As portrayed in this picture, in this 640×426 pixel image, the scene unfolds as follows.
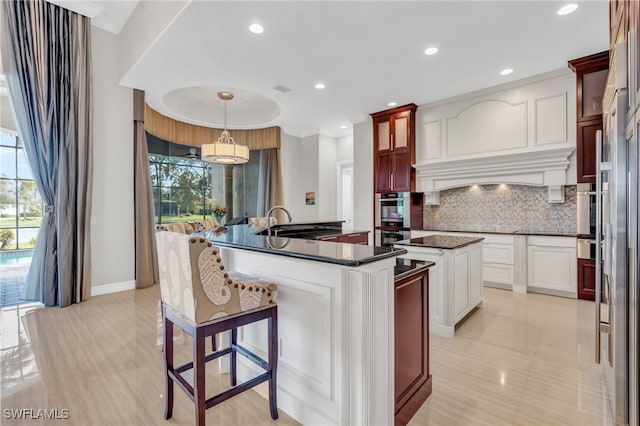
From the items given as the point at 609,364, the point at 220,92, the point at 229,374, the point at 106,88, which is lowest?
the point at 229,374

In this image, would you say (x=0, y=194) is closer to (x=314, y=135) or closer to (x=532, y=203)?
(x=314, y=135)

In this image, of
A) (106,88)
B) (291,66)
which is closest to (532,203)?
(291,66)

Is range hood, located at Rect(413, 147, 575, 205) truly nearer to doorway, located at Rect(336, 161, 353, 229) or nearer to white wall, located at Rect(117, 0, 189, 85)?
doorway, located at Rect(336, 161, 353, 229)

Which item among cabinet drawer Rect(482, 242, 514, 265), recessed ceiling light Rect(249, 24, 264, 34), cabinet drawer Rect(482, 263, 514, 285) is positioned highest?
recessed ceiling light Rect(249, 24, 264, 34)

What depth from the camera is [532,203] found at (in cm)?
464

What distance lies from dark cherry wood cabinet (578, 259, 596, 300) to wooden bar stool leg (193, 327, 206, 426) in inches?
183

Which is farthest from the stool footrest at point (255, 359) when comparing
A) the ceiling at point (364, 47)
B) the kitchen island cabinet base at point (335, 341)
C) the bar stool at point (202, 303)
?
the ceiling at point (364, 47)

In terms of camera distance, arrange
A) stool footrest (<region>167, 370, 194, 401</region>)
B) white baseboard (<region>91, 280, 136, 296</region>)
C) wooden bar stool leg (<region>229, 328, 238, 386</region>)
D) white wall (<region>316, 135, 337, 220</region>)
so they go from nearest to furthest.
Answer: stool footrest (<region>167, 370, 194, 401</region>) → wooden bar stool leg (<region>229, 328, 238, 386</region>) → white baseboard (<region>91, 280, 136, 296</region>) → white wall (<region>316, 135, 337, 220</region>)

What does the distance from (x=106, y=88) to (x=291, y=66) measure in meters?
2.68

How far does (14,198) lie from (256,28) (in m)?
4.53

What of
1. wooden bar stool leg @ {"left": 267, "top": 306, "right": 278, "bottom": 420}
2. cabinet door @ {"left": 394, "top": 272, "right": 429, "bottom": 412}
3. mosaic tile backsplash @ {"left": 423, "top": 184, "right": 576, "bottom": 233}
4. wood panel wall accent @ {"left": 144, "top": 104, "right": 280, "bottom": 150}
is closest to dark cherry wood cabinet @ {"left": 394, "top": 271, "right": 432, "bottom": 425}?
cabinet door @ {"left": 394, "top": 272, "right": 429, "bottom": 412}

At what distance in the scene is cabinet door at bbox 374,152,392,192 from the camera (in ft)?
18.9

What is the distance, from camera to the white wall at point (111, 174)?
4.12 meters

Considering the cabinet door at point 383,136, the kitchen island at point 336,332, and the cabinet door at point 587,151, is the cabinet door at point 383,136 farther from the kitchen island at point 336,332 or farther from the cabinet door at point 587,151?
the kitchen island at point 336,332
